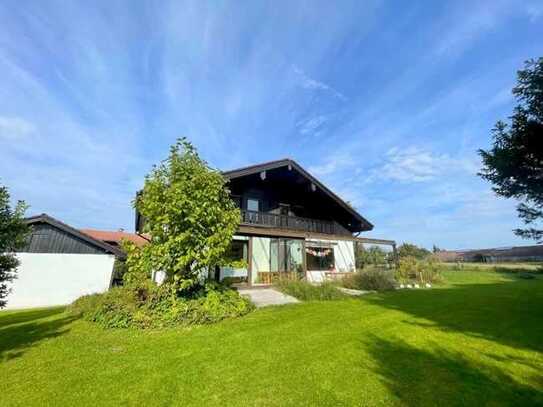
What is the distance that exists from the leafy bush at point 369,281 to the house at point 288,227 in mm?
2449

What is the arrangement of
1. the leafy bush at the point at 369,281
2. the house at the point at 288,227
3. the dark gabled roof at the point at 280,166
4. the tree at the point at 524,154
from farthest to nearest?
the house at the point at 288,227 → the dark gabled roof at the point at 280,166 → the leafy bush at the point at 369,281 → the tree at the point at 524,154

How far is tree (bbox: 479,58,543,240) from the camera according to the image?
7.34 meters

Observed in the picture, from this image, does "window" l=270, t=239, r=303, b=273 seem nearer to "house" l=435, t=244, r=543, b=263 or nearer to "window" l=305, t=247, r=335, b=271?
"window" l=305, t=247, r=335, b=271

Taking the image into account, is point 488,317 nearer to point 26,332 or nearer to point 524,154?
point 524,154

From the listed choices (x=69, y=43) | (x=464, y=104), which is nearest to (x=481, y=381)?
(x=464, y=104)

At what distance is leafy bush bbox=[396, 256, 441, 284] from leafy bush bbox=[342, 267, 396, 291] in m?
3.20

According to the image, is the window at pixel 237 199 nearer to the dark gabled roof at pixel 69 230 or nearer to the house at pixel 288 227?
the house at pixel 288 227

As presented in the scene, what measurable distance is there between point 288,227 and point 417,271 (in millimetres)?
8986

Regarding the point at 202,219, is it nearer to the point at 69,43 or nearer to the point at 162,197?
the point at 162,197

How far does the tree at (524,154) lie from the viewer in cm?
734

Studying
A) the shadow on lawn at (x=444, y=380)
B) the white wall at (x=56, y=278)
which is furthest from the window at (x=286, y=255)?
the shadow on lawn at (x=444, y=380)

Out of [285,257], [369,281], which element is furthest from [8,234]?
[369,281]

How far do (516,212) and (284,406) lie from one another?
10437 mm

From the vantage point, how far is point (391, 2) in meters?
9.61
